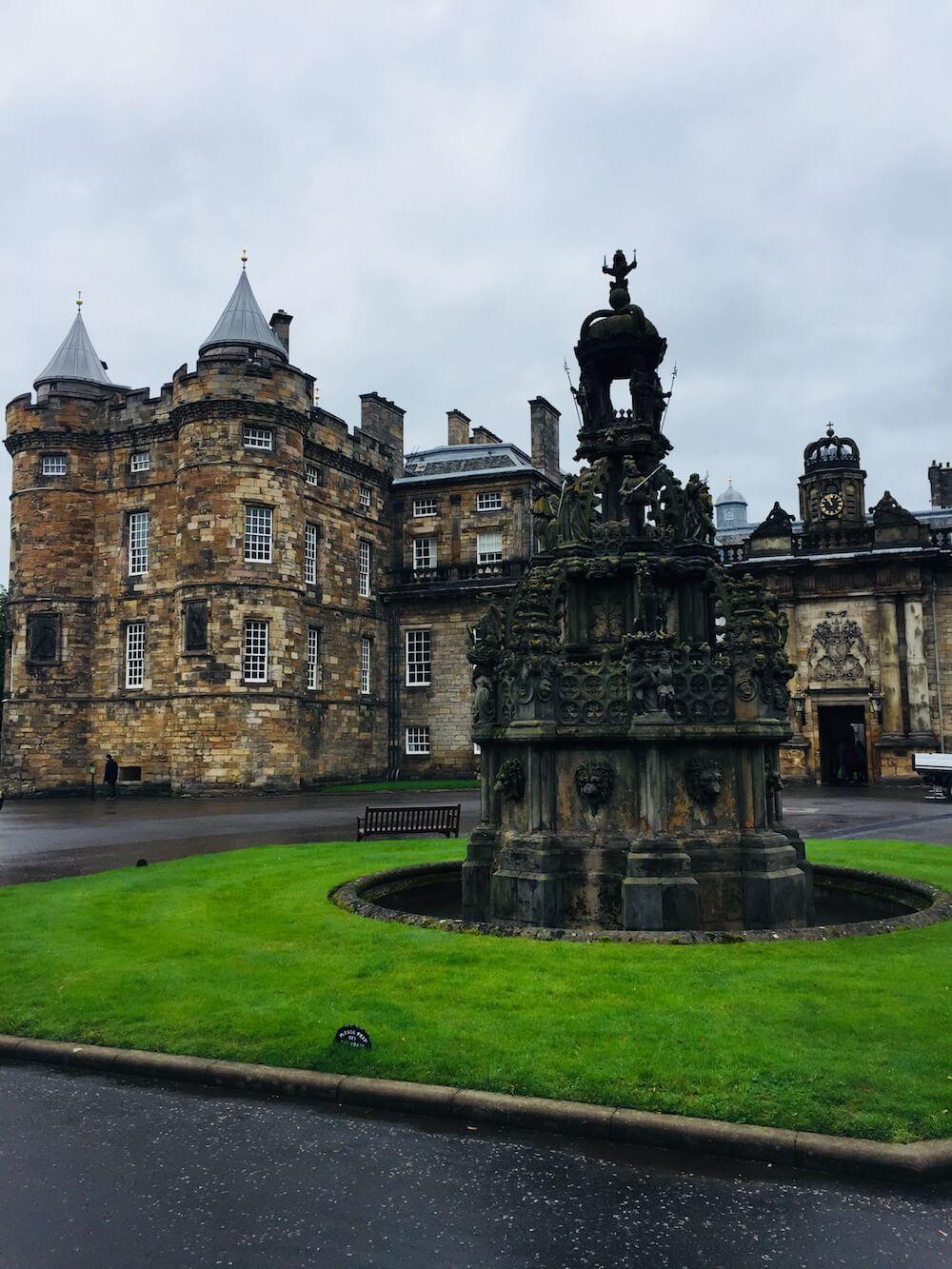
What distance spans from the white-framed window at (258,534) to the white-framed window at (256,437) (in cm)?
234

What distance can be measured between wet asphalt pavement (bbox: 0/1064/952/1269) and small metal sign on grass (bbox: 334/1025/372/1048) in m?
0.63

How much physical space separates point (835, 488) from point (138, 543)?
29215 mm

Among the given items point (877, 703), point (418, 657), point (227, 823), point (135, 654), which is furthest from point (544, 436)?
point (227, 823)

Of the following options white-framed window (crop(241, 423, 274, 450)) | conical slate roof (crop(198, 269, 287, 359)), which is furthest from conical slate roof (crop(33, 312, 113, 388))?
white-framed window (crop(241, 423, 274, 450))

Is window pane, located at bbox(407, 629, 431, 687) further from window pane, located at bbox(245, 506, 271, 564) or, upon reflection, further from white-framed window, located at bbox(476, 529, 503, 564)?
window pane, located at bbox(245, 506, 271, 564)

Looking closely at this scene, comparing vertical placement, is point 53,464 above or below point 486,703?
above

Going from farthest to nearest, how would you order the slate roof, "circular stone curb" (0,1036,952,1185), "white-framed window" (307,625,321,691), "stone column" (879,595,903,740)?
the slate roof, "white-framed window" (307,625,321,691), "stone column" (879,595,903,740), "circular stone curb" (0,1036,952,1185)

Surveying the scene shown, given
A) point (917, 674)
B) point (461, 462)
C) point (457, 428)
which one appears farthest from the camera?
point (457, 428)

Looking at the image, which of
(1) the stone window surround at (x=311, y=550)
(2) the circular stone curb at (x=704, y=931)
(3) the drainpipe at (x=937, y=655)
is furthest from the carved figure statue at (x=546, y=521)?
(1) the stone window surround at (x=311, y=550)

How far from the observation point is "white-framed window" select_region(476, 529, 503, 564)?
4794 centimetres

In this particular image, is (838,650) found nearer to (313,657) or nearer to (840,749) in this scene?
(840,749)

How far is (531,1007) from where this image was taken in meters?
7.34

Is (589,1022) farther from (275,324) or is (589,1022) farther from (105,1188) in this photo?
(275,324)

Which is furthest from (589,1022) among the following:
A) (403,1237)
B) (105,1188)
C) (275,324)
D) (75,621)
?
(275,324)
